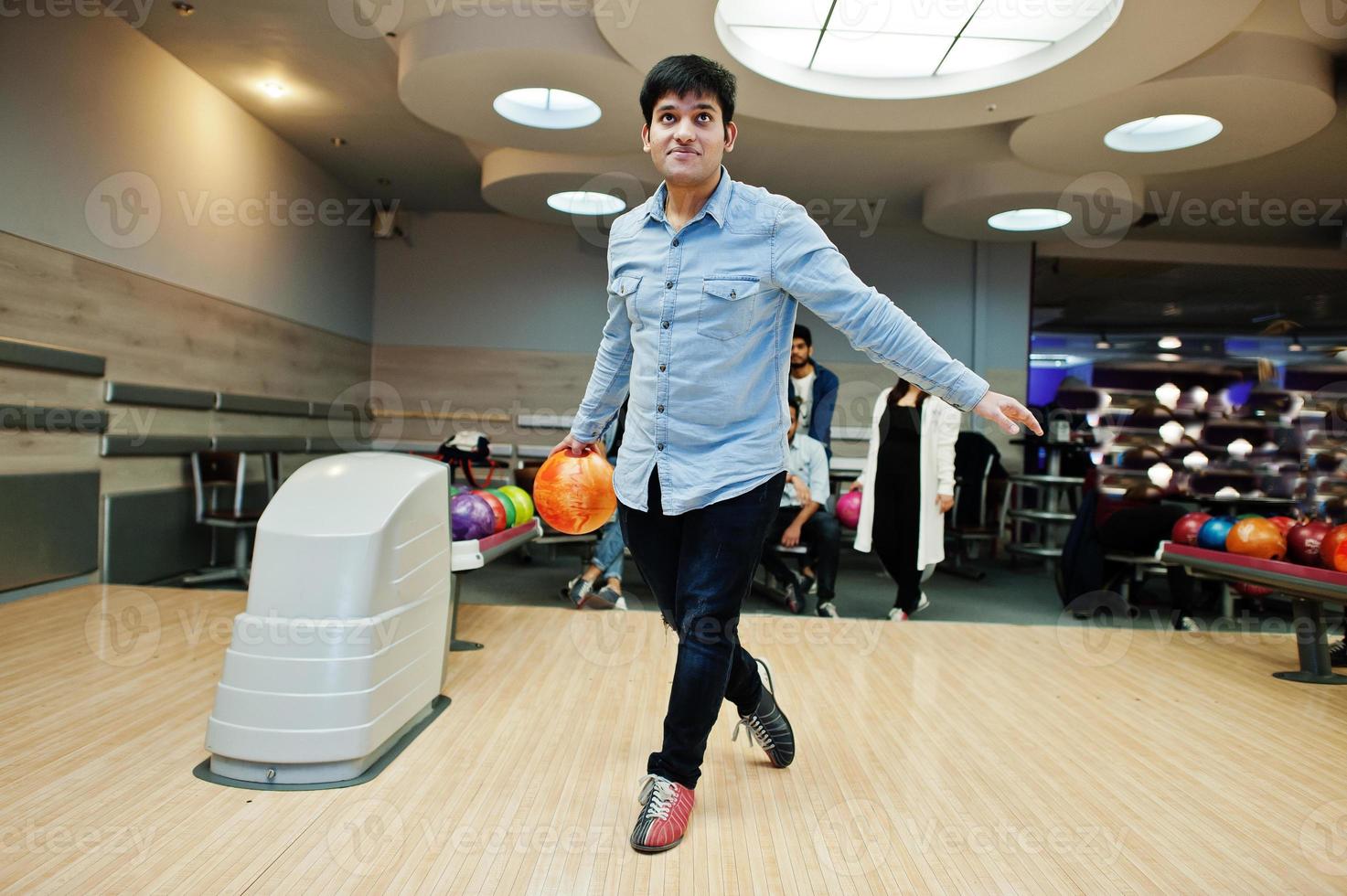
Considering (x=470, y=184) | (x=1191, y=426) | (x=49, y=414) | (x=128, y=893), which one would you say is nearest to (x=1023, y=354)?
(x=1191, y=426)

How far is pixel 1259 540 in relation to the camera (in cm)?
323

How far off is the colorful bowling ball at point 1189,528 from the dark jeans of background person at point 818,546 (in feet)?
4.82

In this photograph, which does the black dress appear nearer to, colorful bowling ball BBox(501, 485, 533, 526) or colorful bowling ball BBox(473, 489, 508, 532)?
colorful bowling ball BBox(501, 485, 533, 526)

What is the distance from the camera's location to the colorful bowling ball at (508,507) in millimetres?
3516

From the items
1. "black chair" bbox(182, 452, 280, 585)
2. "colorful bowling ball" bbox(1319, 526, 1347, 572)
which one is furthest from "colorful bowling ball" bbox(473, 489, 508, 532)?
"colorful bowling ball" bbox(1319, 526, 1347, 572)

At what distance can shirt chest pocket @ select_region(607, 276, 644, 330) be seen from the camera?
174cm

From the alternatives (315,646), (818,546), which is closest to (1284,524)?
(818,546)

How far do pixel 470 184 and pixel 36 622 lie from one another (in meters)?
5.06

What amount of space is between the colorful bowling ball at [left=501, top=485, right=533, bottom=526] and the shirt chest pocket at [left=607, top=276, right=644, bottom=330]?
6.66 ft

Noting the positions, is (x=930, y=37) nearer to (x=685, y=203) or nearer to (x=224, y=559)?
(x=685, y=203)

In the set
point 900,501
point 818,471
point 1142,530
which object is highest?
point 818,471

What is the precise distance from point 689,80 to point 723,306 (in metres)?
0.41

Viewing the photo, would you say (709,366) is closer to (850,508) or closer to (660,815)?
(660,815)

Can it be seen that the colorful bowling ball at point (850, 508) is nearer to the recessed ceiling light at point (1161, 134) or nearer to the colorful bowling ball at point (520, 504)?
the colorful bowling ball at point (520, 504)
